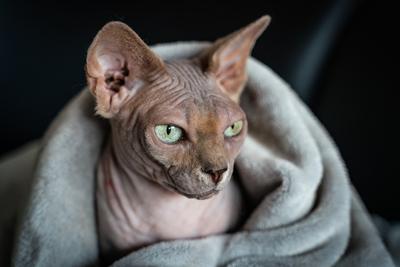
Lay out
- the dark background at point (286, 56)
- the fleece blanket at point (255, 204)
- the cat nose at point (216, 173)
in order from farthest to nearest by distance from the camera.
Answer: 1. the dark background at point (286, 56)
2. the fleece blanket at point (255, 204)
3. the cat nose at point (216, 173)

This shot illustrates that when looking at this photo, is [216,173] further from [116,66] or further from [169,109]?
[116,66]

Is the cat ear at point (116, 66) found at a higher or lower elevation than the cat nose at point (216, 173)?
higher

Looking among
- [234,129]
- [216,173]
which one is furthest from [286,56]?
[216,173]

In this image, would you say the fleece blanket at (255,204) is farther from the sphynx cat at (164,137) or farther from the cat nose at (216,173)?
the cat nose at (216,173)

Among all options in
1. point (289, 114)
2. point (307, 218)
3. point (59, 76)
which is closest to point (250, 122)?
point (289, 114)

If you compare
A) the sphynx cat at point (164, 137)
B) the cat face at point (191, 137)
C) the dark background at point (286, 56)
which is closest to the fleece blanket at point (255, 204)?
the sphynx cat at point (164, 137)

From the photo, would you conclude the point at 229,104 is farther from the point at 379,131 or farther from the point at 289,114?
the point at 379,131

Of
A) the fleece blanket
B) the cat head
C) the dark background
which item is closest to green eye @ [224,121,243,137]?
the cat head

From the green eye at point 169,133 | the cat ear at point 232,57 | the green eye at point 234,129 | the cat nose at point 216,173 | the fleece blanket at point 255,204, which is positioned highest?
the cat ear at point 232,57
